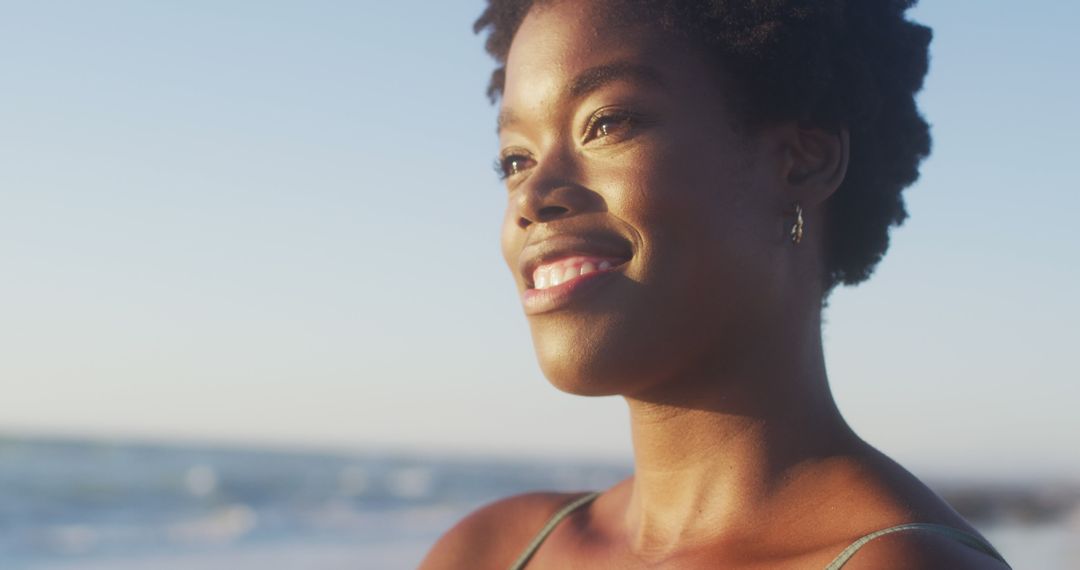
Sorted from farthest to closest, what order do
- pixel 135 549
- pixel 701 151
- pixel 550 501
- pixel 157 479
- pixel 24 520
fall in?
1. pixel 157 479
2. pixel 24 520
3. pixel 135 549
4. pixel 550 501
5. pixel 701 151

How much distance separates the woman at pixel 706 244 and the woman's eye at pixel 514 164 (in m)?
0.03

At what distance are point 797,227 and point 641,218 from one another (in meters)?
0.33

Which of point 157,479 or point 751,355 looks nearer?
point 751,355

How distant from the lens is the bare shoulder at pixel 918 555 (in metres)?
1.85

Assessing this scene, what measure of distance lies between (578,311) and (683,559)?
50 centimetres

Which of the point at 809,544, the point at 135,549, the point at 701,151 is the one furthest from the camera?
the point at 135,549

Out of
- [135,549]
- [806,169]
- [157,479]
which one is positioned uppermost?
[157,479]

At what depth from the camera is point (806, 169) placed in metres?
2.30

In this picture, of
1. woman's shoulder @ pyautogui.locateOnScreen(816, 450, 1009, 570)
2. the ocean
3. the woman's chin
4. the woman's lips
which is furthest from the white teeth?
the ocean

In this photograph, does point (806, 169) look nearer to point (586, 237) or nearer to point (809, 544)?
point (586, 237)

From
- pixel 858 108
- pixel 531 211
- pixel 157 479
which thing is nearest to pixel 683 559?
pixel 531 211

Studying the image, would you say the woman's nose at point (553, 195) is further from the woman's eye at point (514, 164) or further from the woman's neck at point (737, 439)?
the woman's neck at point (737, 439)

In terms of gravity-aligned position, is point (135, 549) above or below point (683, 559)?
above

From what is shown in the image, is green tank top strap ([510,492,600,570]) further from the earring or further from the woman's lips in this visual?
the earring
